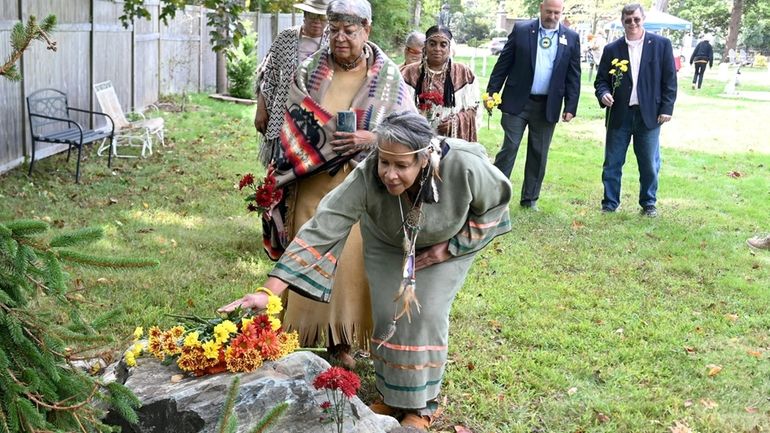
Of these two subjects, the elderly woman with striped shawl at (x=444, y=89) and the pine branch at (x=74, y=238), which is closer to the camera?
the pine branch at (x=74, y=238)

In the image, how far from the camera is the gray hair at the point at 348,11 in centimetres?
454

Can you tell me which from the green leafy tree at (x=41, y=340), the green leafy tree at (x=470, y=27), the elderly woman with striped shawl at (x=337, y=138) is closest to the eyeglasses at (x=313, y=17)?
the elderly woman with striped shawl at (x=337, y=138)

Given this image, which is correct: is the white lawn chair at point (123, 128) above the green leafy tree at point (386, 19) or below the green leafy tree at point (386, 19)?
below

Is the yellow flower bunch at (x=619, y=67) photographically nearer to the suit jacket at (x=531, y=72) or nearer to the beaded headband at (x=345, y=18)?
the suit jacket at (x=531, y=72)

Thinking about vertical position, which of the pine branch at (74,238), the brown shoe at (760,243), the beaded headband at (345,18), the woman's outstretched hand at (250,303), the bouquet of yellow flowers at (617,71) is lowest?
the brown shoe at (760,243)

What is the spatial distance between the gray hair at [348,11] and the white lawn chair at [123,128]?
23.9 ft

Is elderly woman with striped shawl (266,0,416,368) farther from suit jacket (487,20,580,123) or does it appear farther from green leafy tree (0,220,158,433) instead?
suit jacket (487,20,580,123)

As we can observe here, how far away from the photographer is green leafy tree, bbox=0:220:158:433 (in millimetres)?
2500

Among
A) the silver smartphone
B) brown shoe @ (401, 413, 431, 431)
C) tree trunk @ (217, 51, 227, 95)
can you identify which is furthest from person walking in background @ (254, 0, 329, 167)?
tree trunk @ (217, 51, 227, 95)

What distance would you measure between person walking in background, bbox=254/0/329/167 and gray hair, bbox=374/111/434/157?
6.36ft

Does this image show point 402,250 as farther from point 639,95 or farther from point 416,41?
point 639,95

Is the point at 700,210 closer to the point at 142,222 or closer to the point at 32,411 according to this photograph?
the point at 142,222

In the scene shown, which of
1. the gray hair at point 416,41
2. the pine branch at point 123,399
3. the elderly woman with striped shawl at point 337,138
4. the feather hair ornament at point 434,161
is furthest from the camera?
the gray hair at point 416,41

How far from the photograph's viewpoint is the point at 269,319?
3607mm
